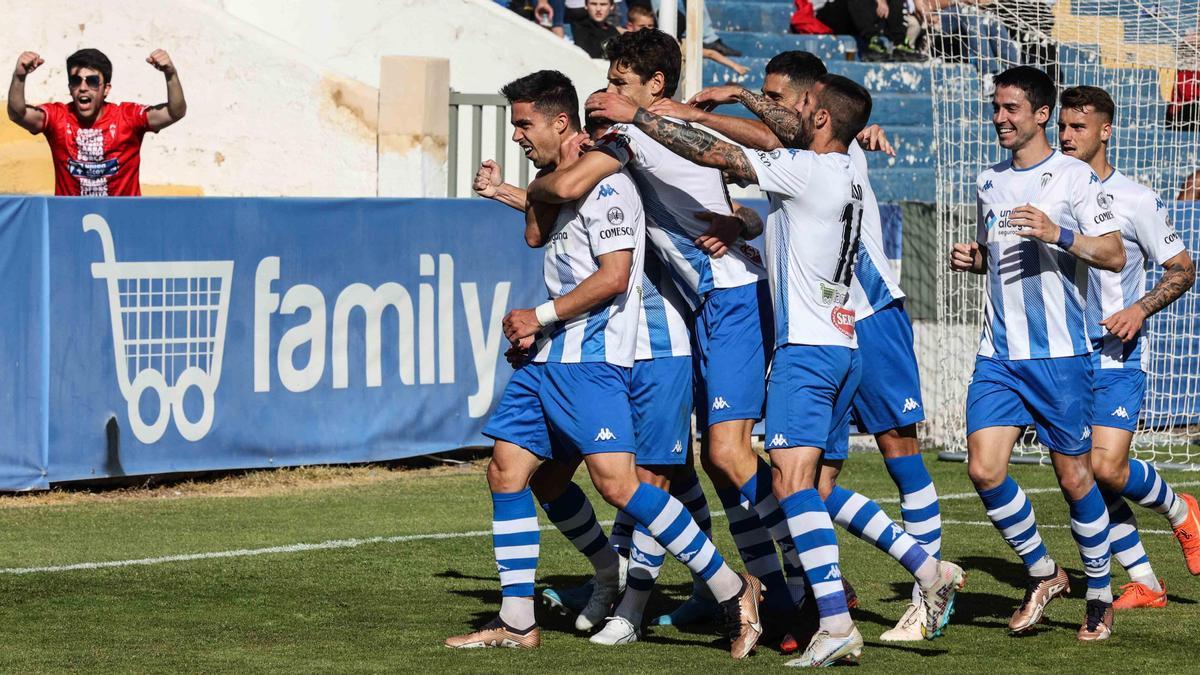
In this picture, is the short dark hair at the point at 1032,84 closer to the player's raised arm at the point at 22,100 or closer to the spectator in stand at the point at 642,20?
the player's raised arm at the point at 22,100

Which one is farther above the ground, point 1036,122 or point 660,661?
point 1036,122

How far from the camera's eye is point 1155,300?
315 inches

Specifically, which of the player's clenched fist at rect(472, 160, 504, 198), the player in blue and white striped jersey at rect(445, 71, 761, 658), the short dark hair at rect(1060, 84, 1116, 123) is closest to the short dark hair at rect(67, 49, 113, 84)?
the player's clenched fist at rect(472, 160, 504, 198)

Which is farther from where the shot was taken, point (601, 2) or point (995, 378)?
point (601, 2)

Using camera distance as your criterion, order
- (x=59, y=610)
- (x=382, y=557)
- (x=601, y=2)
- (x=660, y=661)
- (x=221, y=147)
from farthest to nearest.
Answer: (x=601, y=2) → (x=221, y=147) → (x=382, y=557) → (x=59, y=610) → (x=660, y=661)

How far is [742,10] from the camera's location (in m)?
20.2

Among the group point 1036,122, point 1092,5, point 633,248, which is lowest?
point 633,248

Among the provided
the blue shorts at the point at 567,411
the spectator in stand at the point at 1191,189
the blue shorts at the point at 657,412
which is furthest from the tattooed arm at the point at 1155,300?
the spectator in stand at the point at 1191,189

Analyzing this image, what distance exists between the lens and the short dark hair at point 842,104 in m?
6.70

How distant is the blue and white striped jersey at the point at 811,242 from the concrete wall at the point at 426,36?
1055 centimetres

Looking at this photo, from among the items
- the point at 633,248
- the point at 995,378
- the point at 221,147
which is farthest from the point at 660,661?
the point at 221,147

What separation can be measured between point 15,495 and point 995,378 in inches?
235

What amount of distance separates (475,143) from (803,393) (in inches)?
335

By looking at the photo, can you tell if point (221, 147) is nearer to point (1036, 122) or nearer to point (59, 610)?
point (59, 610)
